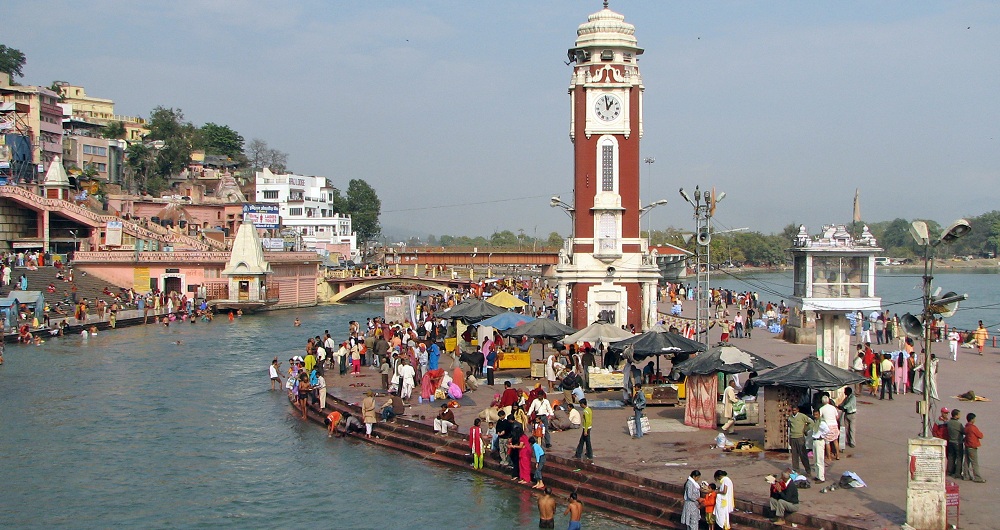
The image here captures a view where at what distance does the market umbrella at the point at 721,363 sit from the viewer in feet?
61.3

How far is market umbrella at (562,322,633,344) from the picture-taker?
82.1 ft

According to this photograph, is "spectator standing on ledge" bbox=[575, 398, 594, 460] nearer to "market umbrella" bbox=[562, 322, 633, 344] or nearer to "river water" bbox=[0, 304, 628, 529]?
"river water" bbox=[0, 304, 628, 529]

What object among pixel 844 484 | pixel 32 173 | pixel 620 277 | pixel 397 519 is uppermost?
pixel 32 173

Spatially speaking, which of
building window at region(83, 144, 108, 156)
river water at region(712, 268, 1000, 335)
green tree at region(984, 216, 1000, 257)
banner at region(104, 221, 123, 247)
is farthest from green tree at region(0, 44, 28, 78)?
green tree at region(984, 216, 1000, 257)

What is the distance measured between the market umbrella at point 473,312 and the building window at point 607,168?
7.33m

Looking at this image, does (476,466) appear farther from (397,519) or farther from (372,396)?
(372,396)

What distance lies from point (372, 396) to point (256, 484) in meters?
3.77

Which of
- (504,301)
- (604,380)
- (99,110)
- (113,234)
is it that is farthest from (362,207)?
(604,380)

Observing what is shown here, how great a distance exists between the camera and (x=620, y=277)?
36.7 metres

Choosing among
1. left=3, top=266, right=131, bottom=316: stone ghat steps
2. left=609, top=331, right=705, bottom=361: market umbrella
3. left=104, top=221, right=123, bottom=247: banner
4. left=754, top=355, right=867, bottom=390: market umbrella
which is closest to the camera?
left=754, top=355, right=867, bottom=390: market umbrella

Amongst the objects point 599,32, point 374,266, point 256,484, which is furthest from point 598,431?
point 374,266

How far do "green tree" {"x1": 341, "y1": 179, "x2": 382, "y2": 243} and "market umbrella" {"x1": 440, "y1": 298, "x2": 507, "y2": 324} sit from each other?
327 feet

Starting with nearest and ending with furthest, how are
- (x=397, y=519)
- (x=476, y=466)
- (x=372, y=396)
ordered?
(x=397, y=519) → (x=476, y=466) → (x=372, y=396)

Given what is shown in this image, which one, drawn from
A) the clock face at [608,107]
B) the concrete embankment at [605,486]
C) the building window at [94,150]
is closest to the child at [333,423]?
the concrete embankment at [605,486]
